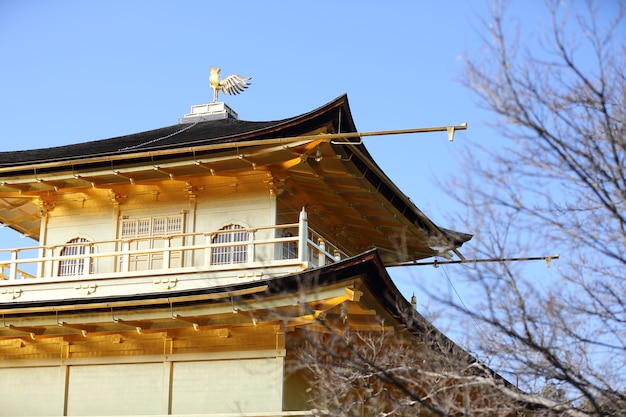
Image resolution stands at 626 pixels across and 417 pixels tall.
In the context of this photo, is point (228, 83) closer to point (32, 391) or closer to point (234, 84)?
point (234, 84)

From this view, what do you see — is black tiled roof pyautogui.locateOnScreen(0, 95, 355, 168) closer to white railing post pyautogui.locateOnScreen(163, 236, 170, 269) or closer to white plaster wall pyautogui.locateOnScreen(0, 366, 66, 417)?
white railing post pyautogui.locateOnScreen(163, 236, 170, 269)

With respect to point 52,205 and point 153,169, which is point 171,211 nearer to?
point 153,169

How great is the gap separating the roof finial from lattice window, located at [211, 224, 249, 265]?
6.63 m

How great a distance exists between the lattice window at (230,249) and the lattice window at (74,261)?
2987 mm

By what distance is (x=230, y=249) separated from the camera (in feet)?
69.2

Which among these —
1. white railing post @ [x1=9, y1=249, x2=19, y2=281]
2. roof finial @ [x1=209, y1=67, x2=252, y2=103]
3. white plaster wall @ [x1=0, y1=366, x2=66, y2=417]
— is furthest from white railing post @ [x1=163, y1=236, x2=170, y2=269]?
roof finial @ [x1=209, y1=67, x2=252, y2=103]

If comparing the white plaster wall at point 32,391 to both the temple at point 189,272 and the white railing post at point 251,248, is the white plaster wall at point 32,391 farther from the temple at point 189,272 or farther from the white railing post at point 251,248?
the white railing post at point 251,248

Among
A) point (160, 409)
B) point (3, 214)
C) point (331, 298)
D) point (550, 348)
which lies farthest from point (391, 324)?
point (3, 214)

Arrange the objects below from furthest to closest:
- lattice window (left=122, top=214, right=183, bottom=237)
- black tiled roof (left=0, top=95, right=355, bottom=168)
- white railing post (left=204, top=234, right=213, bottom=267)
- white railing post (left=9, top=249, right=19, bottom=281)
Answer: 1. lattice window (left=122, top=214, right=183, bottom=237)
2. white railing post (left=9, top=249, right=19, bottom=281)
3. white railing post (left=204, top=234, right=213, bottom=267)
4. black tiled roof (left=0, top=95, right=355, bottom=168)

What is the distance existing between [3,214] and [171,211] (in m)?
5.64

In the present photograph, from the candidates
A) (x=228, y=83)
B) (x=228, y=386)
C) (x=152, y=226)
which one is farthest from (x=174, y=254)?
(x=228, y=83)

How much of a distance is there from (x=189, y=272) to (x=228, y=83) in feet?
29.0

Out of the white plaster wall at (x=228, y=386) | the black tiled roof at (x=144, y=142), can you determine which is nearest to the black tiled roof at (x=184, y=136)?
the black tiled roof at (x=144, y=142)

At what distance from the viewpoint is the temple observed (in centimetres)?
1833
